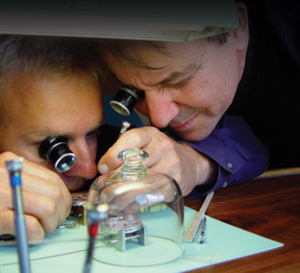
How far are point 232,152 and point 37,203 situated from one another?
3.24ft

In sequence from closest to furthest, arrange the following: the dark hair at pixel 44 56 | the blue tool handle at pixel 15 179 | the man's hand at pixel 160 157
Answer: the blue tool handle at pixel 15 179, the man's hand at pixel 160 157, the dark hair at pixel 44 56

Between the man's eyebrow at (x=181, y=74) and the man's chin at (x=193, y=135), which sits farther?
the man's chin at (x=193, y=135)

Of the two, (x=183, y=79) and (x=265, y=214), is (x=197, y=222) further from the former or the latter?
(x=183, y=79)

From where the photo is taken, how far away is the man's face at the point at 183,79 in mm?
1251

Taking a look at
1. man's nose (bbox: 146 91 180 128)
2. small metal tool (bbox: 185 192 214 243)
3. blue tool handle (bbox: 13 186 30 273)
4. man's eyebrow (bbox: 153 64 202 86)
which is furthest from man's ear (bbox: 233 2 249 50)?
blue tool handle (bbox: 13 186 30 273)

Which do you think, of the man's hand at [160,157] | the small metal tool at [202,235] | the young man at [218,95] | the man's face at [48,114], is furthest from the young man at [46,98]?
the small metal tool at [202,235]

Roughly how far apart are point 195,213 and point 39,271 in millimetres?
500

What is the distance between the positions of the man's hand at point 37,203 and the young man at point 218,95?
19 cm

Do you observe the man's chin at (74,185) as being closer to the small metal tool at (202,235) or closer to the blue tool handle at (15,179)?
the small metal tool at (202,235)

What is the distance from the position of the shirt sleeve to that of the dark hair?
50 cm

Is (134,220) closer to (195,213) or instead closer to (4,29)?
(195,213)

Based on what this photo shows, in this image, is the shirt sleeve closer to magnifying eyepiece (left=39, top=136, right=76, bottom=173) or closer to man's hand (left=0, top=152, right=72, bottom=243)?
magnifying eyepiece (left=39, top=136, right=76, bottom=173)

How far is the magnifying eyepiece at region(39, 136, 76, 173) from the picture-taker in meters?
1.16

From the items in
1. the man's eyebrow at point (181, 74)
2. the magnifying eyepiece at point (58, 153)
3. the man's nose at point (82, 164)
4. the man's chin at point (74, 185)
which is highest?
the man's eyebrow at point (181, 74)
